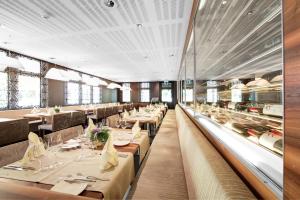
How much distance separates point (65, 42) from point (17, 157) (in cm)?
393

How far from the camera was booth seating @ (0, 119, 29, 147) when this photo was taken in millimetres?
2654

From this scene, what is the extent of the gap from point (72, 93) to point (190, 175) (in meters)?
9.53

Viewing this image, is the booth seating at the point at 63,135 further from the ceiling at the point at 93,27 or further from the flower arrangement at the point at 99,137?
the ceiling at the point at 93,27

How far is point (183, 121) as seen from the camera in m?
2.96

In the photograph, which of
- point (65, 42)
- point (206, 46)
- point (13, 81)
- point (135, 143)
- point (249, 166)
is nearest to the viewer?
point (249, 166)

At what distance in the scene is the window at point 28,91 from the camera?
6395 millimetres

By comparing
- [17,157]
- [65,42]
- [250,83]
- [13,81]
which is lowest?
[17,157]

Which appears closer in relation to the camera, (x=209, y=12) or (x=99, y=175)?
(x=99, y=175)

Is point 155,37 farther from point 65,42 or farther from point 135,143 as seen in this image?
point 135,143

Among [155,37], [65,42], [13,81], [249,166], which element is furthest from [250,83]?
[13,81]

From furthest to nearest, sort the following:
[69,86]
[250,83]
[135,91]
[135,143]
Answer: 1. [135,91]
2. [69,86]
3. [135,143]
4. [250,83]

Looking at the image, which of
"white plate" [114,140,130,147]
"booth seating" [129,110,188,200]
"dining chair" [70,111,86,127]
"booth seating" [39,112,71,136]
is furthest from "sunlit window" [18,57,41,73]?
"booth seating" [129,110,188,200]

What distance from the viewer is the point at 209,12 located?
245cm

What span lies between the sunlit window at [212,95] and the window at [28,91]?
7.00m
